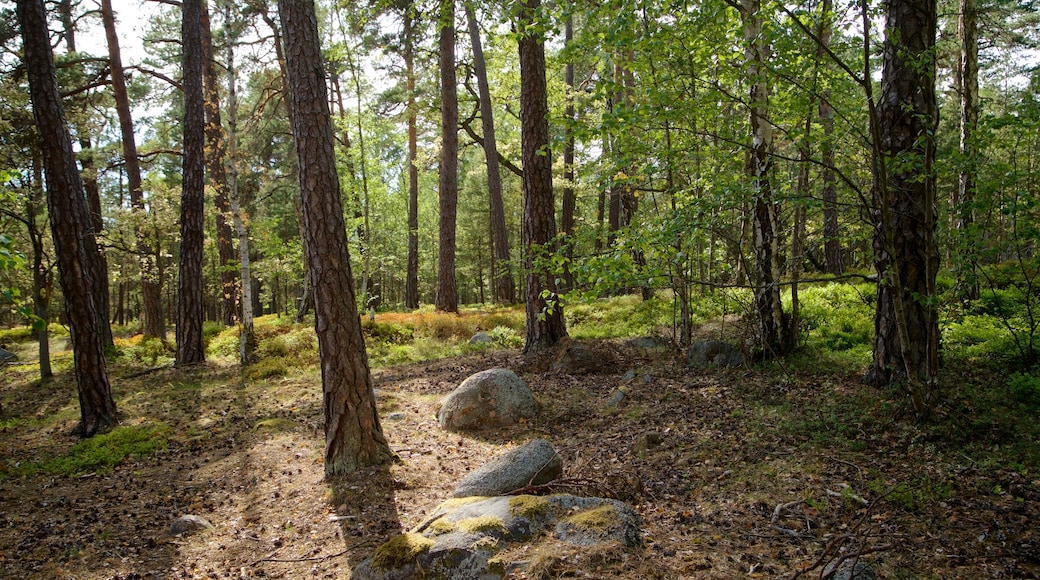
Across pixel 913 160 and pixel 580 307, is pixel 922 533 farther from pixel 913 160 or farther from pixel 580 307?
pixel 580 307

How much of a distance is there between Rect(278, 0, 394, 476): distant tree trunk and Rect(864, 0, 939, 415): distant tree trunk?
5.00m

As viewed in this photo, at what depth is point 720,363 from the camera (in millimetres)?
7789

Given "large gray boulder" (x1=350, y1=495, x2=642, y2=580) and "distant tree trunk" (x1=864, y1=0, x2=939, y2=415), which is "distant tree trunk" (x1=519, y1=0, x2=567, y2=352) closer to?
"distant tree trunk" (x1=864, y1=0, x2=939, y2=415)

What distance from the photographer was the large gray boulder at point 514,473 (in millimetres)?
4477

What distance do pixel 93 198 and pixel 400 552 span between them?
59.2ft

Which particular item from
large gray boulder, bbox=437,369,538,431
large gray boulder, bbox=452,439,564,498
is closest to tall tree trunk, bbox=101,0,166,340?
large gray boulder, bbox=437,369,538,431

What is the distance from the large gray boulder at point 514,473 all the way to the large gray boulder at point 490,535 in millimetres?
594

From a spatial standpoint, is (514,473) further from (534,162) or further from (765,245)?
(534,162)

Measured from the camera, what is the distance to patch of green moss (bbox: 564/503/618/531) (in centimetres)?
351

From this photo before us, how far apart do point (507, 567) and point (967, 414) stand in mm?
4248

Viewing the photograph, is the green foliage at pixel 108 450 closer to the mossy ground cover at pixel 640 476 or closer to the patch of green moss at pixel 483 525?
the mossy ground cover at pixel 640 476

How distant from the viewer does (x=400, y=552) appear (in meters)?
3.45

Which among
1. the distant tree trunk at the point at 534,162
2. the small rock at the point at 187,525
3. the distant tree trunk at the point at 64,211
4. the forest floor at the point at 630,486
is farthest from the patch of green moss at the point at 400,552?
the distant tree trunk at the point at 64,211

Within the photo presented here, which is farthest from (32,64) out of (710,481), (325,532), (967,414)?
(967,414)
